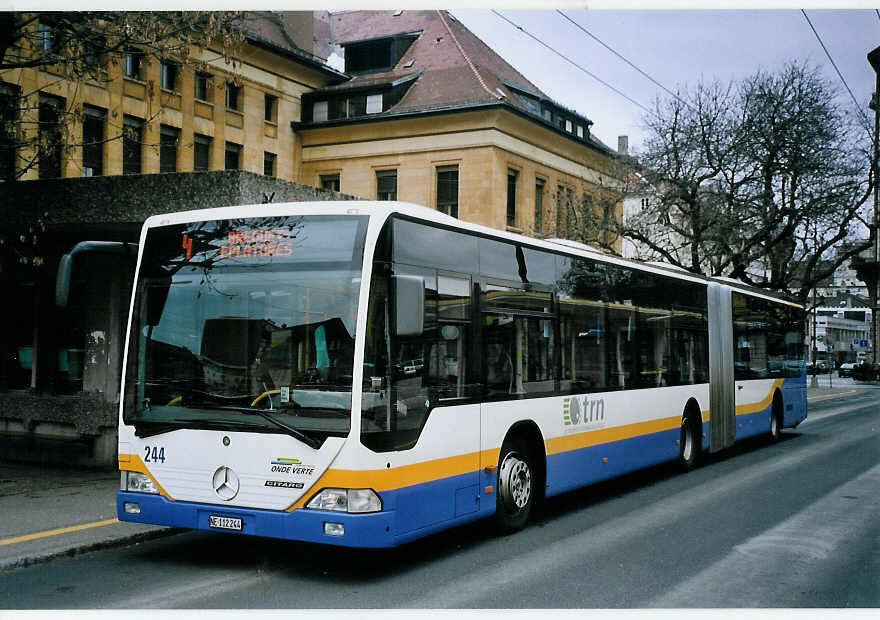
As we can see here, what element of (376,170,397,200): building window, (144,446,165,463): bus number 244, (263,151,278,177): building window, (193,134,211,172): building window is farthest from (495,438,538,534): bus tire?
(263,151,278,177): building window

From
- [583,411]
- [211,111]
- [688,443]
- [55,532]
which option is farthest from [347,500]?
[211,111]

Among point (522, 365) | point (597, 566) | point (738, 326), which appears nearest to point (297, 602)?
point (597, 566)

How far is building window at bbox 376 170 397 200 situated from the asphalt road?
34.7 metres

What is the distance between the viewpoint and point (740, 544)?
8.73 m

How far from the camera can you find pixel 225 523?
7.25 metres

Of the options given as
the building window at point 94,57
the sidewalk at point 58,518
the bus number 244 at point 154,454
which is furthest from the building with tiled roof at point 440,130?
the bus number 244 at point 154,454

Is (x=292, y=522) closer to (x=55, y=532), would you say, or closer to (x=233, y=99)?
(x=55, y=532)

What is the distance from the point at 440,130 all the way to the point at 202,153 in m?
10.6

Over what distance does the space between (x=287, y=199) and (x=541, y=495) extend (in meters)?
4.76

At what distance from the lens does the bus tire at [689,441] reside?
1399 centimetres

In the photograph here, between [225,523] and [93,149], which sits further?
[93,149]

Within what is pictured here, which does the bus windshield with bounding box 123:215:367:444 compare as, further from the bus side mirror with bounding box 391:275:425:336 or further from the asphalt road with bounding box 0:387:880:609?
the asphalt road with bounding box 0:387:880:609

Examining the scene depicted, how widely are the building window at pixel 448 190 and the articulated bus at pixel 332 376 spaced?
33882mm
